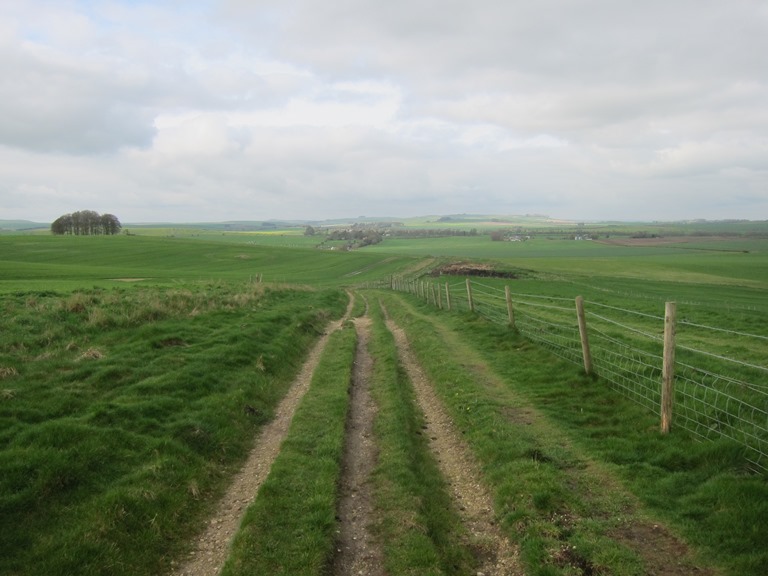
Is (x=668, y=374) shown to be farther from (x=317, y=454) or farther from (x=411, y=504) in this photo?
(x=317, y=454)

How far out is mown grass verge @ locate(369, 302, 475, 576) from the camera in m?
6.04

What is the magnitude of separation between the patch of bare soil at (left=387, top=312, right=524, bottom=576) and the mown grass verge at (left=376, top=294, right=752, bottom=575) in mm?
185

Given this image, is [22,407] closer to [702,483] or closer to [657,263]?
[702,483]

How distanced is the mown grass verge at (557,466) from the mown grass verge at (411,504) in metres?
0.82

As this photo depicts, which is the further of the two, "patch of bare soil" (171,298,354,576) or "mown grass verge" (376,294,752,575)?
"patch of bare soil" (171,298,354,576)

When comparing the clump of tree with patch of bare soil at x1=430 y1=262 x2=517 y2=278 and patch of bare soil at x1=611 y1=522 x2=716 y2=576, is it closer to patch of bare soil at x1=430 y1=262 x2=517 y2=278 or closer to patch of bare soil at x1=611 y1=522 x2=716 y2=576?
patch of bare soil at x1=430 y1=262 x2=517 y2=278

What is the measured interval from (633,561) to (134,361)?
1184 cm

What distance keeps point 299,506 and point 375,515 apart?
113cm

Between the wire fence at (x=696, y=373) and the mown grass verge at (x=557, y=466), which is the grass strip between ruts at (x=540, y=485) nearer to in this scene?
the mown grass verge at (x=557, y=466)

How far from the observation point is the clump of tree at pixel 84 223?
5389 inches

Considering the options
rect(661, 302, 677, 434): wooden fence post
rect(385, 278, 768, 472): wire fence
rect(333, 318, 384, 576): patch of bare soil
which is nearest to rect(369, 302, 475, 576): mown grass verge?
rect(333, 318, 384, 576): patch of bare soil

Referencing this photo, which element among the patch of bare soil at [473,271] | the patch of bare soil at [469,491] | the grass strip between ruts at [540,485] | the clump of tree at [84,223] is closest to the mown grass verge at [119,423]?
the patch of bare soil at [469,491]

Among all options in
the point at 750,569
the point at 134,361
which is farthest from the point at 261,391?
the point at 750,569

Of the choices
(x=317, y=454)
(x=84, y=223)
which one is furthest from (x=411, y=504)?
(x=84, y=223)
